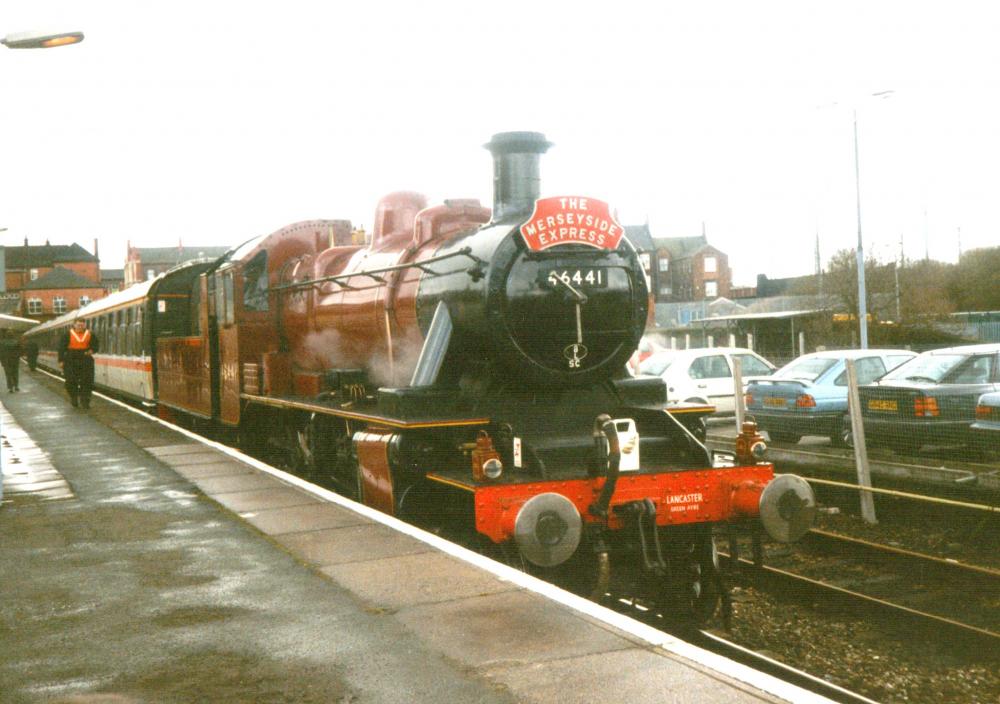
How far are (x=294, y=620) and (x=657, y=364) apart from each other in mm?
13752

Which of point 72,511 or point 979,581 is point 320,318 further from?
point 979,581

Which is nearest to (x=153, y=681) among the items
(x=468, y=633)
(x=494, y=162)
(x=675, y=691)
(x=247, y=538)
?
(x=468, y=633)

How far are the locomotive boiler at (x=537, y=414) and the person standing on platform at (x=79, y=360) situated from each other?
36.4ft

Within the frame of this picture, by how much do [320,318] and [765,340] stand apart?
2865 centimetres

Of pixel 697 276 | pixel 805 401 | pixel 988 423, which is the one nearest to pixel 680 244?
pixel 697 276

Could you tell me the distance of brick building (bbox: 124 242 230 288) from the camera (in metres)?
111

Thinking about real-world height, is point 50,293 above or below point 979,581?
above

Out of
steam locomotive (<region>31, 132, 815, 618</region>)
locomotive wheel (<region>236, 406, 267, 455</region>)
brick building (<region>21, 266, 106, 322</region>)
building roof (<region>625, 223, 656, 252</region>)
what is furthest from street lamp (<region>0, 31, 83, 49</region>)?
brick building (<region>21, 266, 106, 322</region>)

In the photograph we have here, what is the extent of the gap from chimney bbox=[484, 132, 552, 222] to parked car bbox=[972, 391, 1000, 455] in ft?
18.2

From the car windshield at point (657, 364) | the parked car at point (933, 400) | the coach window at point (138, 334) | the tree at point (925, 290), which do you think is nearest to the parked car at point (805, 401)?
the parked car at point (933, 400)

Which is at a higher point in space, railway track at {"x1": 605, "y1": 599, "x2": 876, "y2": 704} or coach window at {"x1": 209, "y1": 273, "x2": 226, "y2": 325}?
coach window at {"x1": 209, "y1": 273, "x2": 226, "y2": 325}

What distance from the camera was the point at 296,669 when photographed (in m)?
4.13

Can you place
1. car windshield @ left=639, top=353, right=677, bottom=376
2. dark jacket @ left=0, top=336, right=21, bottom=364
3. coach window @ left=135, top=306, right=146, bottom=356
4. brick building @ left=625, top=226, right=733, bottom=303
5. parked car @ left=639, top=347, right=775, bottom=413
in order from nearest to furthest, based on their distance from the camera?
parked car @ left=639, top=347, right=775, bottom=413
car windshield @ left=639, top=353, right=677, bottom=376
coach window @ left=135, top=306, right=146, bottom=356
dark jacket @ left=0, top=336, right=21, bottom=364
brick building @ left=625, top=226, right=733, bottom=303

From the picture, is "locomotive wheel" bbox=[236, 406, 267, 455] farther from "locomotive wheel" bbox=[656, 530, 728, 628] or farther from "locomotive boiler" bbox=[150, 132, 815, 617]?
"locomotive wheel" bbox=[656, 530, 728, 628]
